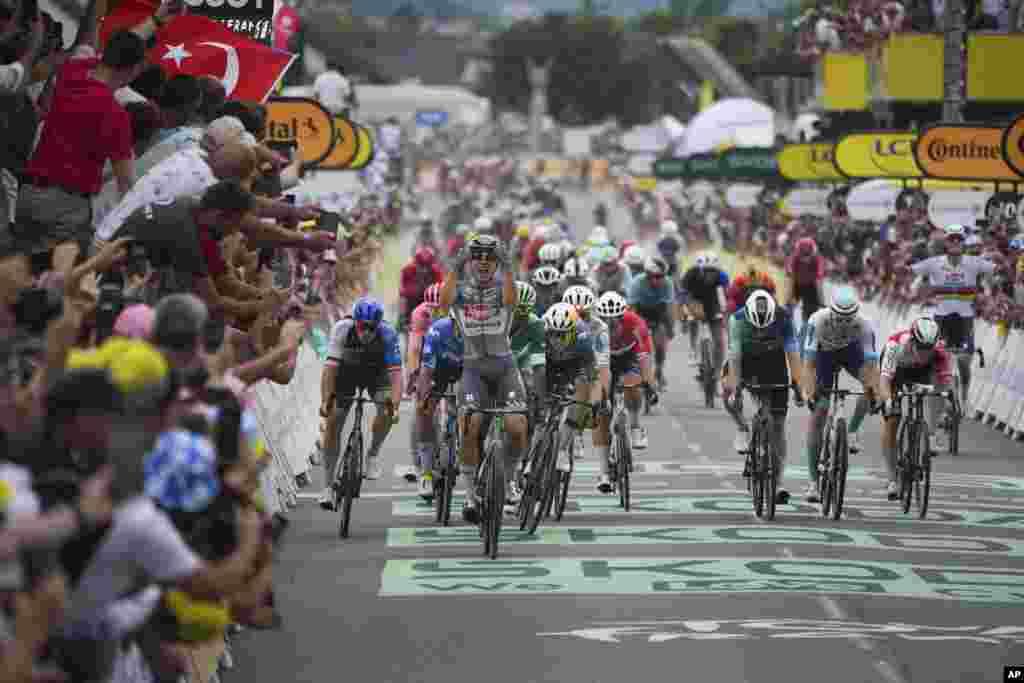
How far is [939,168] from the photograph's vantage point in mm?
32750

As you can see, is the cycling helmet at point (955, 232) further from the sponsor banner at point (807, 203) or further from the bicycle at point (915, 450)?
the sponsor banner at point (807, 203)

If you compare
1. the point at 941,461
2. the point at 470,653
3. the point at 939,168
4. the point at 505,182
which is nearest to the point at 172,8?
the point at 470,653

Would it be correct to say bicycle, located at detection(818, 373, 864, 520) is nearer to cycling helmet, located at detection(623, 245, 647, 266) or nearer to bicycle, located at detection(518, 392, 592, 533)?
bicycle, located at detection(518, 392, 592, 533)

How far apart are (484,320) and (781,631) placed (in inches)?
186

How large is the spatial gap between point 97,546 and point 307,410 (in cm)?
1662

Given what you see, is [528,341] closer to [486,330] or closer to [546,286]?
[486,330]

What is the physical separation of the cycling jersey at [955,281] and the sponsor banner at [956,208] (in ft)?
19.6

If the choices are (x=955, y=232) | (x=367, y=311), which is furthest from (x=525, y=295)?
(x=955, y=232)

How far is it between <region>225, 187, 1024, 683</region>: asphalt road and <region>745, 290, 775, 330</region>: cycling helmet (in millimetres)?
1537

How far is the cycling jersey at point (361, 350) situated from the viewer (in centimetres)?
1919

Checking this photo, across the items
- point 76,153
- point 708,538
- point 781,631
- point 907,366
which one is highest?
point 76,153

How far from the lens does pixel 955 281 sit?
26.9 metres

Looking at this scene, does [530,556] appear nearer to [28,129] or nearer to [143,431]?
[28,129]

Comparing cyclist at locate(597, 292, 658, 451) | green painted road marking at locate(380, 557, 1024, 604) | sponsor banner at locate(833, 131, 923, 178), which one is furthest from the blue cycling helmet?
sponsor banner at locate(833, 131, 923, 178)
